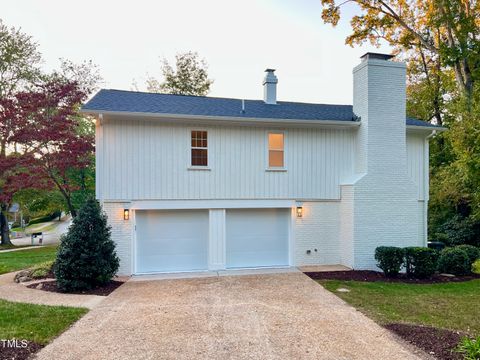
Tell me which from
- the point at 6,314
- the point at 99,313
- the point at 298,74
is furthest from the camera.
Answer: the point at 298,74

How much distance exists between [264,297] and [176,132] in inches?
238

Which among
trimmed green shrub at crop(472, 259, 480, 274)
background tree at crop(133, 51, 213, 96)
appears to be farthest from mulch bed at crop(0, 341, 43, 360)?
background tree at crop(133, 51, 213, 96)

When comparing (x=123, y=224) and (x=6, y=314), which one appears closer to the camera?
(x=6, y=314)

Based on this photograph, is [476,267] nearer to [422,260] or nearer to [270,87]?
[422,260]

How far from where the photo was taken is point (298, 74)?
20.5m

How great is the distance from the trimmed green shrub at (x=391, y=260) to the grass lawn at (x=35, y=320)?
865 cm

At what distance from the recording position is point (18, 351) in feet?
16.2

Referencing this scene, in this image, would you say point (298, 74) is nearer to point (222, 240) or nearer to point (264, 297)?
point (222, 240)

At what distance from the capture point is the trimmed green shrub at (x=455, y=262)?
35.0 feet

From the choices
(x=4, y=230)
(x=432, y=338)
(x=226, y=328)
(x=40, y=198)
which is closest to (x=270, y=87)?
(x=226, y=328)

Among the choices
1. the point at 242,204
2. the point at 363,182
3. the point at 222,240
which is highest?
the point at 363,182

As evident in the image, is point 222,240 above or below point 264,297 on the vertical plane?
above

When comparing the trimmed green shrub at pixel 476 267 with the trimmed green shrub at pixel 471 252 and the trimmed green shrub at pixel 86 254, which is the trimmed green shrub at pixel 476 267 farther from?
the trimmed green shrub at pixel 86 254

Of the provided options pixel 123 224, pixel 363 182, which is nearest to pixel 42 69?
pixel 123 224
